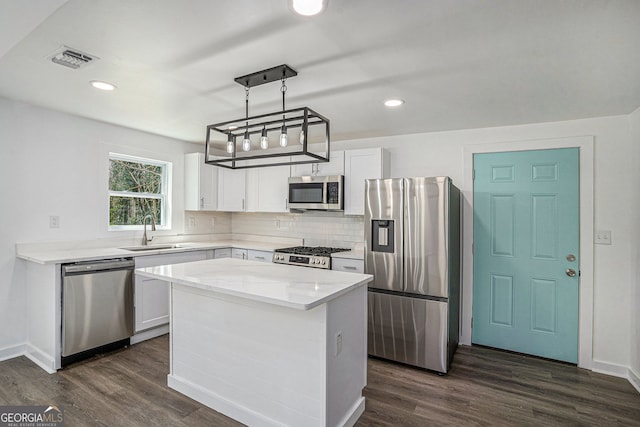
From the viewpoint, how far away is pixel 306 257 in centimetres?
365

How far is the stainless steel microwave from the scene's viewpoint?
12.6 feet

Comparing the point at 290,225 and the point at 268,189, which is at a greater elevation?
the point at 268,189

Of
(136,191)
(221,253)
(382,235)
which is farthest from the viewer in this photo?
(221,253)

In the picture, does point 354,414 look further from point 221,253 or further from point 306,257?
point 221,253

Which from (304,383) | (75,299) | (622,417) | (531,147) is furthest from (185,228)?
(622,417)

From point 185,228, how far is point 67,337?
6.49 feet

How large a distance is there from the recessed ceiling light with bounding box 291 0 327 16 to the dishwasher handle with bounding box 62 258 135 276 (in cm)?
284

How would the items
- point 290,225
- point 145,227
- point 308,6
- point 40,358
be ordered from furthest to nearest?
point 290,225 < point 145,227 < point 40,358 < point 308,6

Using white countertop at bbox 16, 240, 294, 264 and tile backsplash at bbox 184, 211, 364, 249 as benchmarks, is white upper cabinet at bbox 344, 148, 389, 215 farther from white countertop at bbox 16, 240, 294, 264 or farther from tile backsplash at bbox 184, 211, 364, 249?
white countertop at bbox 16, 240, 294, 264

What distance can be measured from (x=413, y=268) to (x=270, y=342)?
5.03 ft

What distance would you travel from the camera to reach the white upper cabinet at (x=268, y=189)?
14.3 feet

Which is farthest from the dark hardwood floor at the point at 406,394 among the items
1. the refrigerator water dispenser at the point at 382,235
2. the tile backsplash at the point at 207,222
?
the tile backsplash at the point at 207,222

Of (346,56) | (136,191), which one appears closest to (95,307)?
(136,191)

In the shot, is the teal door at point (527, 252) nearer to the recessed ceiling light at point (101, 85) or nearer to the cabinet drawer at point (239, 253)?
the cabinet drawer at point (239, 253)
